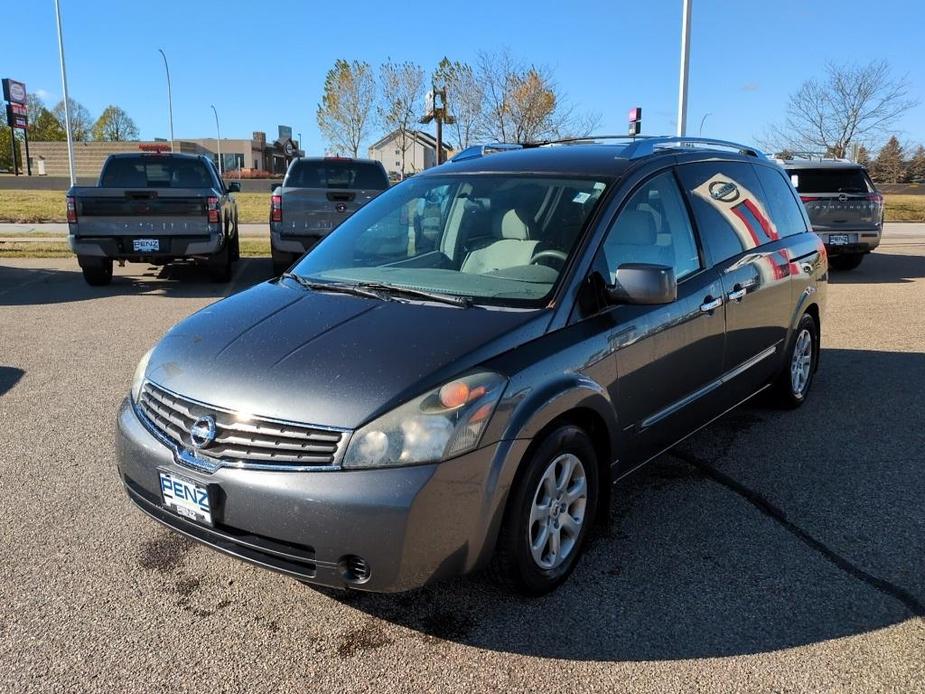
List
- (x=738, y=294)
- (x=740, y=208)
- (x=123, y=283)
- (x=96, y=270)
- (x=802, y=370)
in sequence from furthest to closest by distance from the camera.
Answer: (x=123, y=283) → (x=96, y=270) → (x=802, y=370) → (x=740, y=208) → (x=738, y=294)

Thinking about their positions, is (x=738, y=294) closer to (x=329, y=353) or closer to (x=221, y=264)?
(x=329, y=353)

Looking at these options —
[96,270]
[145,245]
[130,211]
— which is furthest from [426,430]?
[96,270]

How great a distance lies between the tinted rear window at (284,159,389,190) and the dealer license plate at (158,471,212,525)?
10.2 metres

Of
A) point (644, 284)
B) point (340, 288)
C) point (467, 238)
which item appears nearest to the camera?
point (644, 284)

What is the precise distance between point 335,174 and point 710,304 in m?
9.78

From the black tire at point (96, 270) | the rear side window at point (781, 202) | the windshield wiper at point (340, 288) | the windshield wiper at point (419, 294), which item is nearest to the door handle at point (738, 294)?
the rear side window at point (781, 202)

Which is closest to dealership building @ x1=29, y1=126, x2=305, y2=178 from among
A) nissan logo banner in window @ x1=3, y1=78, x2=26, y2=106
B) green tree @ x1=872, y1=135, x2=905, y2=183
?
nissan logo banner in window @ x1=3, y1=78, x2=26, y2=106

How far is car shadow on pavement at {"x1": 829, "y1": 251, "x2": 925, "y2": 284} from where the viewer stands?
12.6 metres

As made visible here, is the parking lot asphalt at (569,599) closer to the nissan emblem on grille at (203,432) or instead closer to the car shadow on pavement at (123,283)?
the nissan emblem on grille at (203,432)

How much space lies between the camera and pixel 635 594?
122 inches

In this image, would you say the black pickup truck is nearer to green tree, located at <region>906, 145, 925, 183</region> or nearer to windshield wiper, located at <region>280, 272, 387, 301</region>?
windshield wiper, located at <region>280, 272, 387, 301</region>

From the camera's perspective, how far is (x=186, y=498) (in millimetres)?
2789

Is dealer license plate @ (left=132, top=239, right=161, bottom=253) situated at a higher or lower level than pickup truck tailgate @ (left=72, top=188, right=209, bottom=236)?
lower

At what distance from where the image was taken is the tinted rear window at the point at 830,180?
12727 mm
